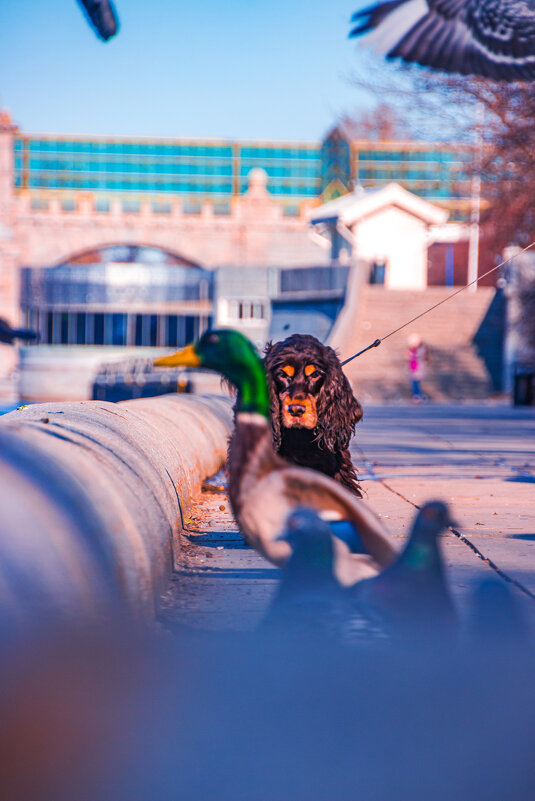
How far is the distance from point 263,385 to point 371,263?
32.9m

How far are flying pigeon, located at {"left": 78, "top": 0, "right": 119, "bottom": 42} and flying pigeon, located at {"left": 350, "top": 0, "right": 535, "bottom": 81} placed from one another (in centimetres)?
313

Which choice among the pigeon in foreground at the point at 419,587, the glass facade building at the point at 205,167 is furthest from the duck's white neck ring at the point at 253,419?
the glass facade building at the point at 205,167

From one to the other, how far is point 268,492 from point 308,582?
0.32m

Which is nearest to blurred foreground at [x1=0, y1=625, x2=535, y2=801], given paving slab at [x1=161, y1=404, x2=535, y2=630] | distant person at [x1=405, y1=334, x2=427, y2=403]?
paving slab at [x1=161, y1=404, x2=535, y2=630]

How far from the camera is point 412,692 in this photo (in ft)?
9.36

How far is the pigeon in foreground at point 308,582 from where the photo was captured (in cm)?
305

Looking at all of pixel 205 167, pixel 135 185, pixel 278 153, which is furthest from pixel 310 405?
pixel 278 153

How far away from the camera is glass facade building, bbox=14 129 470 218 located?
197 ft

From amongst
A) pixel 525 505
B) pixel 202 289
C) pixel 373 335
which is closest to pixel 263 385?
pixel 525 505

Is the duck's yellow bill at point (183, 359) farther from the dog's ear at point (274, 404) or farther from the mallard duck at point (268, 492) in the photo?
the dog's ear at point (274, 404)

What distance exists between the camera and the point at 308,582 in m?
3.10

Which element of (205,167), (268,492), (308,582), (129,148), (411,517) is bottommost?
(411,517)

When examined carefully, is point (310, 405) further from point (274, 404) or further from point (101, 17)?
point (101, 17)

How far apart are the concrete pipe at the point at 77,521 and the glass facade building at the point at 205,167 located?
187ft
